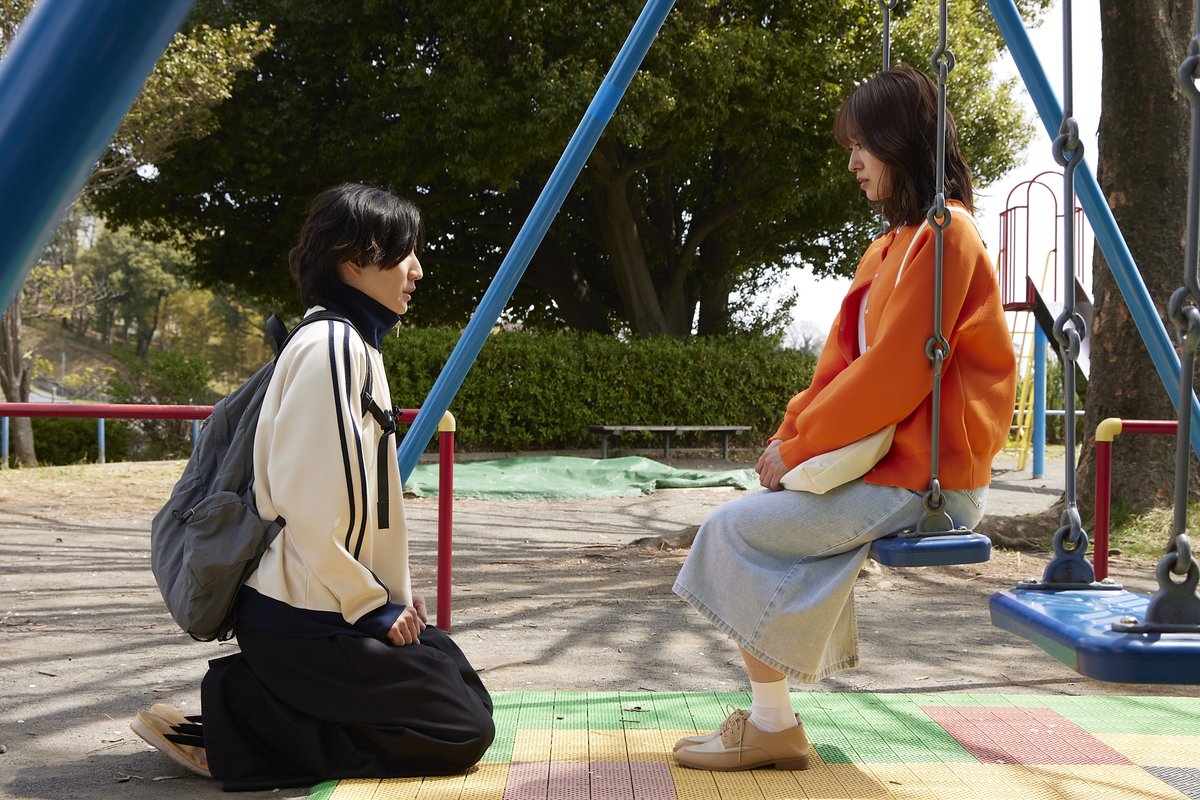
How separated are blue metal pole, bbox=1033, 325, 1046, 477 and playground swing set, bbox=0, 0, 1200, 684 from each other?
10.6 metres

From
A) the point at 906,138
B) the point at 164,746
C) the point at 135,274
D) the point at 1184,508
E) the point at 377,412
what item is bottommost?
the point at 164,746

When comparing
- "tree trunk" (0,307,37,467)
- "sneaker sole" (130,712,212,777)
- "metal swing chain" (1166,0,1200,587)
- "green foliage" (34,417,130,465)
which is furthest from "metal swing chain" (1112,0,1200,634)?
"green foliage" (34,417,130,465)

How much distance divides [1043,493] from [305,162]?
37.9 feet

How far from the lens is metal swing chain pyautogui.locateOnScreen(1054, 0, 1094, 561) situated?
215 centimetres

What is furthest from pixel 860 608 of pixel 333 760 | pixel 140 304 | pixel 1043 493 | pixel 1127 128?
pixel 140 304

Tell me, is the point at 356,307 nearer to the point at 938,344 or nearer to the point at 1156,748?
the point at 938,344

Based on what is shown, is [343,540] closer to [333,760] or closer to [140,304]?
[333,760]

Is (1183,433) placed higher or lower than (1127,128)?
lower

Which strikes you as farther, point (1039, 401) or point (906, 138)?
point (1039, 401)

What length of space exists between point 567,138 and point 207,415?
10.7 meters

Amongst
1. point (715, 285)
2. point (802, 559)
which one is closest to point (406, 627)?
point (802, 559)

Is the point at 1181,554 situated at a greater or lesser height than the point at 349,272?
lesser

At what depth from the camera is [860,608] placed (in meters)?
5.06

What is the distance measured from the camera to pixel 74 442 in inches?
634
